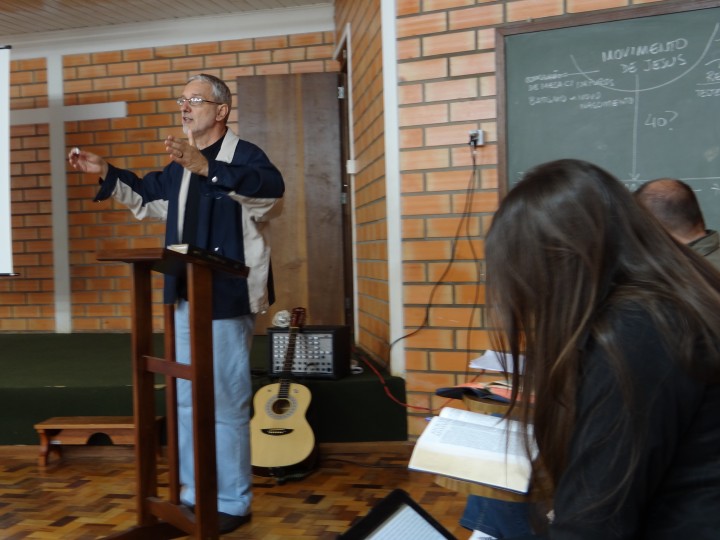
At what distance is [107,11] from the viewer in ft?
15.5

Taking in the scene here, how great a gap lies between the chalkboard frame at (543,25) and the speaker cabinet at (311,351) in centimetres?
98

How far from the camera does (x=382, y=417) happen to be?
329cm

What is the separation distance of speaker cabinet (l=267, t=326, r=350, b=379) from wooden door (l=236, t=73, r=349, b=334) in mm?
1238

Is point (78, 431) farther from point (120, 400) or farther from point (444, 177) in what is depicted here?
point (444, 177)

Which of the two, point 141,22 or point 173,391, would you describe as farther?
point 141,22

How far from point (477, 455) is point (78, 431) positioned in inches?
100.0

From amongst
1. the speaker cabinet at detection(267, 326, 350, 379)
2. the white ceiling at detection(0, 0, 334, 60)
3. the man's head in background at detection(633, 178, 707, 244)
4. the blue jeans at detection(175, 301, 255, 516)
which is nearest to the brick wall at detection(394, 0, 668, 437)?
the speaker cabinet at detection(267, 326, 350, 379)

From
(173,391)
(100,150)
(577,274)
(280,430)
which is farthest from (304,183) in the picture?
(577,274)

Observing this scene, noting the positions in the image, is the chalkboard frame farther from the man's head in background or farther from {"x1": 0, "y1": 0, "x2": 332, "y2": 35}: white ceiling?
{"x1": 0, "y1": 0, "x2": 332, "y2": 35}: white ceiling

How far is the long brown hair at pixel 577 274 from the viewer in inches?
35.4

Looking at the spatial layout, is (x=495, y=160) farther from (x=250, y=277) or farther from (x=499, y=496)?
(x=499, y=496)

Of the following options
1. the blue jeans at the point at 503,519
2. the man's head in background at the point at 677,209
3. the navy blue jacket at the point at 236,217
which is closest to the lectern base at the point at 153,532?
the navy blue jacket at the point at 236,217

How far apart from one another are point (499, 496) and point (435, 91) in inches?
86.5

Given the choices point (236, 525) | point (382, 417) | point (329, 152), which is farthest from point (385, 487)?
point (329, 152)
